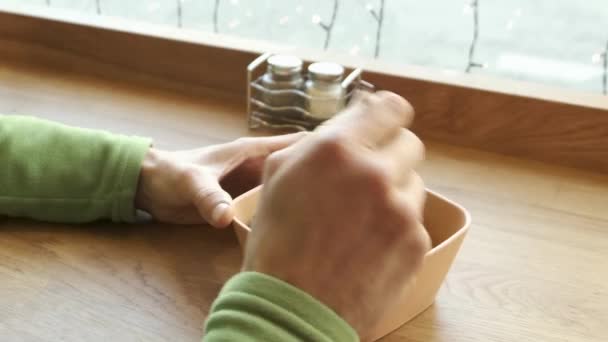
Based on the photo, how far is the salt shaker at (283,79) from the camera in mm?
818

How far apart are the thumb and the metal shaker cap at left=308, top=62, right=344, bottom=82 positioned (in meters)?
0.21

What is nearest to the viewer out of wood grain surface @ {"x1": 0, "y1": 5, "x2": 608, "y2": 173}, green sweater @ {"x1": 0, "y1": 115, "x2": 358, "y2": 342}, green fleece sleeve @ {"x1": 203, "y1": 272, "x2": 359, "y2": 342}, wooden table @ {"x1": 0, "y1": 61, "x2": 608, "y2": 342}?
green fleece sleeve @ {"x1": 203, "y1": 272, "x2": 359, "y2": 342}

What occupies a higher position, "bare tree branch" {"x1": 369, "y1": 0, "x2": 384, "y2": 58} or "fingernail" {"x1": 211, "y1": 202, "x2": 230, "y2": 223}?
"bare tree branch" {"x1": 369, "y1": 0, "x2": 384, "y2": 58}

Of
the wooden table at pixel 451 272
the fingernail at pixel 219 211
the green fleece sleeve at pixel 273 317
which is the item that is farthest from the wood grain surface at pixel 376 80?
the green fleece sleeve at pixel 273 317

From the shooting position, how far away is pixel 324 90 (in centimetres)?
80

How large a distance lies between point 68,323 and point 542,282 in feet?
1.34

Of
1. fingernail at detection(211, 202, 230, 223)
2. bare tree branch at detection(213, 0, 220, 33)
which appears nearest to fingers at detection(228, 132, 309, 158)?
fingernail at detection(211, 202, 230, 223)

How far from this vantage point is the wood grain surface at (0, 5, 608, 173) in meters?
0.77

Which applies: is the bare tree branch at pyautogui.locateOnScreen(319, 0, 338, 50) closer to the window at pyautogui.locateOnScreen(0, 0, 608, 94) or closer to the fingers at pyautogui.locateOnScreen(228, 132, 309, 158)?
the window at pyautogui.locateOnScreen(0, 0, 608, 94)

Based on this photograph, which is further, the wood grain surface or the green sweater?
the wood grain surface

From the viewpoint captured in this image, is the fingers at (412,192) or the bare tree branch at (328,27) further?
the bare tree branch at (328,27)

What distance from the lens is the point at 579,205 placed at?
0.71m

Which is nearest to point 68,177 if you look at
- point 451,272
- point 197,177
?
point 197,177

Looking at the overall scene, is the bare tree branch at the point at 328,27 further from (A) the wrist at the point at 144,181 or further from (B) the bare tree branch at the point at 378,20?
(A) the wrist at the point at 144,181
